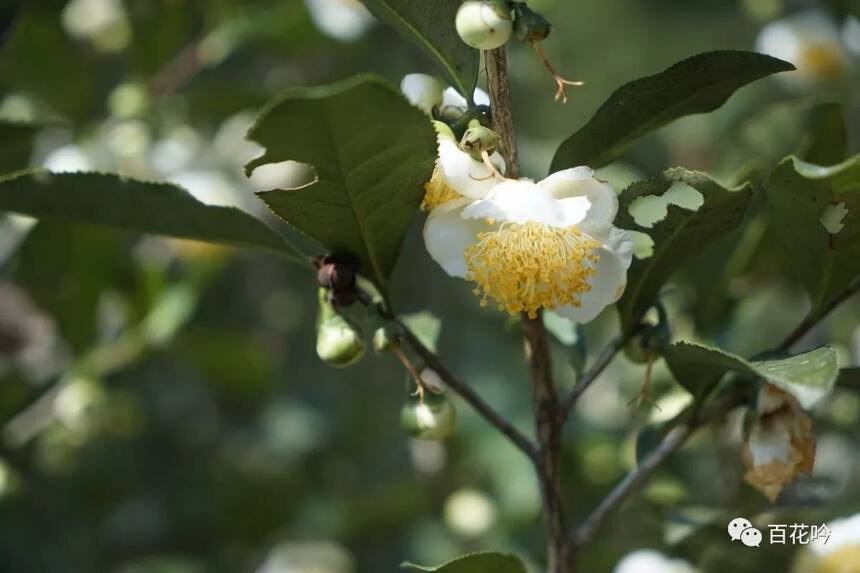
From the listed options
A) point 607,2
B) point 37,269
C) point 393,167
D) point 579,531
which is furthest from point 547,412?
point 607,2

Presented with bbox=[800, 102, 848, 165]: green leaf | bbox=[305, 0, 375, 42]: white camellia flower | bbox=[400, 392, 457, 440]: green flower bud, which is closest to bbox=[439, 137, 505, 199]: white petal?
bbox=[400, 392, 457, 440]: green flower bud

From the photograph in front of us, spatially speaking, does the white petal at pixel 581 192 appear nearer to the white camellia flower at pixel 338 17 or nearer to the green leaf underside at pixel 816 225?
the green leaf underside at pixel 816 225

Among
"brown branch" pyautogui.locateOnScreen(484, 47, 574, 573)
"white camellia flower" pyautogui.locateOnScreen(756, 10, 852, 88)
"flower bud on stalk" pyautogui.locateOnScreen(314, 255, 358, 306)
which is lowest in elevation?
"brown branch" pyautogui.locateOnScreen(484, 47, 574, 573)

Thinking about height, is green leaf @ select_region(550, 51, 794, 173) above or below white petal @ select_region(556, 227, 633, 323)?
above

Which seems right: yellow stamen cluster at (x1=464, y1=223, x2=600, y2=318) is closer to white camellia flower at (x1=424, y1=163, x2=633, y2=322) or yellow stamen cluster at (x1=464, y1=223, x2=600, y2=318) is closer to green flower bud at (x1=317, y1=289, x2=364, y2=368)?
white camellia flower at (x1=424, y1=163, x2=633, y2=322)

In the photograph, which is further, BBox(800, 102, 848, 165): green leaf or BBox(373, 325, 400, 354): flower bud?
BBox(800, 102, 848, 165): green leaf

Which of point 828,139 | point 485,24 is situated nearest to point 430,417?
point 485,24

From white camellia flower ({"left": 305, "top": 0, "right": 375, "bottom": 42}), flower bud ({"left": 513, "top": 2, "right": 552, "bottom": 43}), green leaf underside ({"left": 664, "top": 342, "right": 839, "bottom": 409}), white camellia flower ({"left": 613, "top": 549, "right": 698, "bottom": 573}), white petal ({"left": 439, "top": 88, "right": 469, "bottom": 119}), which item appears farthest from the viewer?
white camellia flower ({"left": 305, "top": 0, "right": 375, "bottom": 42})
